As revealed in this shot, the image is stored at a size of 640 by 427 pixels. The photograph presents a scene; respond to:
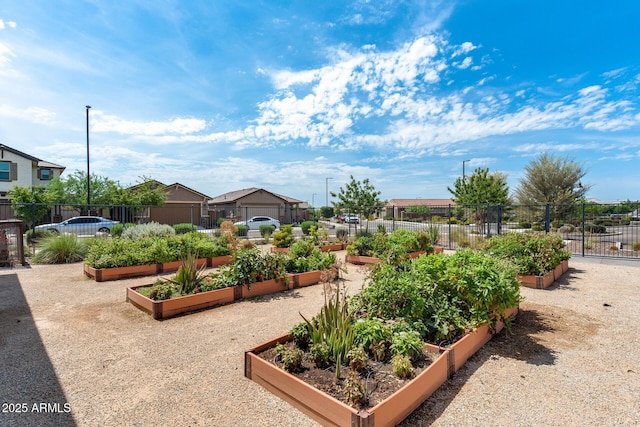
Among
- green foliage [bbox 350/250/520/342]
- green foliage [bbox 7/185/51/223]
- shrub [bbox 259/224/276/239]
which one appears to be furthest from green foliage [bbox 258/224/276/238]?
green foliage [bbox 7/185/51/223]

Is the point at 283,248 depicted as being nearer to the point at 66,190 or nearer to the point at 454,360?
the point at 454,360

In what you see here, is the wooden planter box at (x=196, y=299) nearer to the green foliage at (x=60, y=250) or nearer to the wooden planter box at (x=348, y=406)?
the wooden planter box at (x=348, y=406)

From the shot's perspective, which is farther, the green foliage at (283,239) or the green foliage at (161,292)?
the green foliage at (283,239)

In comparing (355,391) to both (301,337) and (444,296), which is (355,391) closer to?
(301,337)

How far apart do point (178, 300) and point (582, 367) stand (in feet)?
17.4

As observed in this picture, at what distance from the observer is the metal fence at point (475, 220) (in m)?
13.6

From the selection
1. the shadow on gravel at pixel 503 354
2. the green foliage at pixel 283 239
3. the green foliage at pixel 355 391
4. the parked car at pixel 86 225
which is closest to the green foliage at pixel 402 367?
the shadow on gravel at pixel 503 354

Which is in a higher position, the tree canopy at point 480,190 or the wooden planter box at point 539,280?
the tree canopy at point 480,190

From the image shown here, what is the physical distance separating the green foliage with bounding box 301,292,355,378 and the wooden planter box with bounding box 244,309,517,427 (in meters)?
0.41

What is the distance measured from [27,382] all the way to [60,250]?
857 centimetres

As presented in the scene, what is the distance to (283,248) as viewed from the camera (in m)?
12.2

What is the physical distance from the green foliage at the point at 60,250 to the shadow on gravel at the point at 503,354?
1131cm

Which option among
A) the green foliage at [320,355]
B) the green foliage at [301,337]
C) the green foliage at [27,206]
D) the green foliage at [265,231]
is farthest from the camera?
the green foliage at [27,206]

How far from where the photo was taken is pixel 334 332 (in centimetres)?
327
